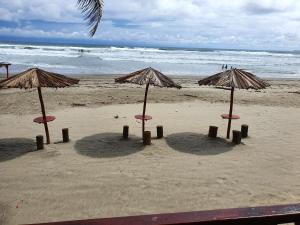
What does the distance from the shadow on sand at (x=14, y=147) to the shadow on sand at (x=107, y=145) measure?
109 centimetres

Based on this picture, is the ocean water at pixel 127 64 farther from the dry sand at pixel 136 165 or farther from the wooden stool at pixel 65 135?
the wooden stool at pixel 65 135

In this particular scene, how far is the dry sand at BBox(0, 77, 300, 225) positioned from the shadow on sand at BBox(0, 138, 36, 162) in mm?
22

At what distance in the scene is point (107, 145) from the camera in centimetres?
858

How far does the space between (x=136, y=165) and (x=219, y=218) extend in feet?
19.7

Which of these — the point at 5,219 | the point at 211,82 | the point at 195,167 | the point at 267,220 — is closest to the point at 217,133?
the point at 211,82

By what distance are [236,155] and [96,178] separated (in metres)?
3.20

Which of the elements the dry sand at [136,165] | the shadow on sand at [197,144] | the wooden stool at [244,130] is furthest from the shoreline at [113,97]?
the wooden stool at [244,130]

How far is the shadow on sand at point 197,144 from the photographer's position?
8.37 metres

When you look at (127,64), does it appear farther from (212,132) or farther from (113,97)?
(212,132)

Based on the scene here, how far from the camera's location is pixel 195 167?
734 cm

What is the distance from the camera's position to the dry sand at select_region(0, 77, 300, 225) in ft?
19.0

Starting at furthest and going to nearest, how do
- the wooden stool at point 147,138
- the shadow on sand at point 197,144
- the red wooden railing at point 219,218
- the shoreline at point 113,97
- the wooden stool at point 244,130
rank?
the shoreline at point 113,97 < the wooden stool at point 244,130 < the wooden stool at point 147,138 < the shadow on sand at point 197,144 < the red wooden railing at point 219,218

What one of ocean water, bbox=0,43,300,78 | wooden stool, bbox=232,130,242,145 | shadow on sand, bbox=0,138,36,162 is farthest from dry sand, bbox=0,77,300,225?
ocean water, bbox=0,43,300,78

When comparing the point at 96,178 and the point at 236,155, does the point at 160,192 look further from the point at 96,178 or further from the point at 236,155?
the point at 236,155
